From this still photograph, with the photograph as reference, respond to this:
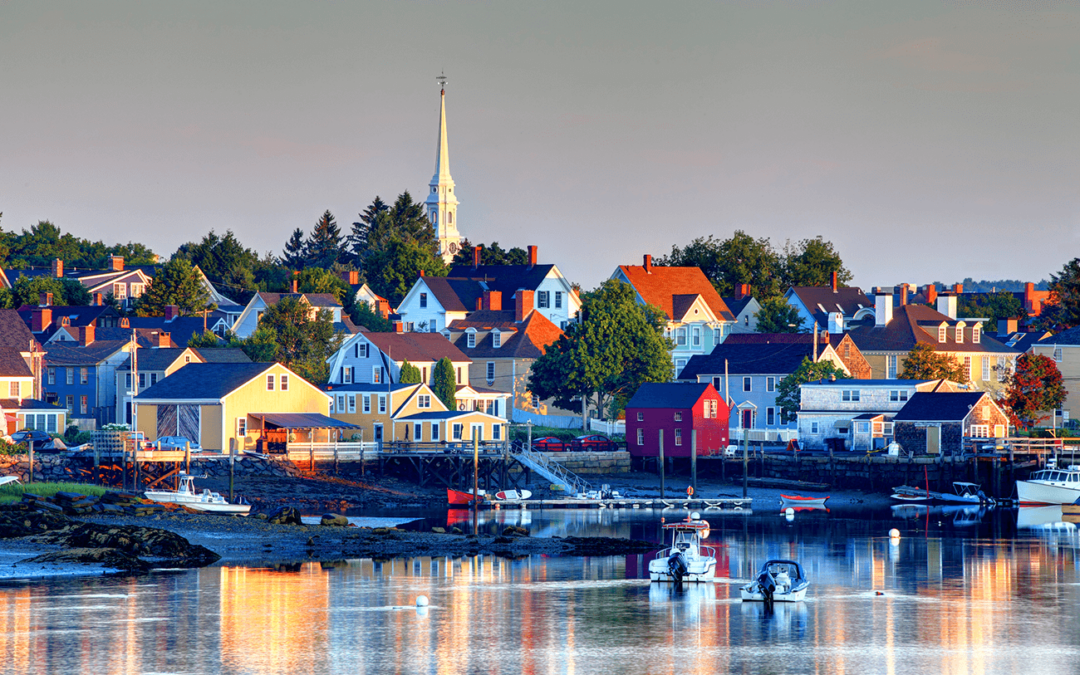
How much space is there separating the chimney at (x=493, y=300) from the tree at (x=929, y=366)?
3506 centimetres

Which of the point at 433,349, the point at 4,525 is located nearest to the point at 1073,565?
the point at 4,525

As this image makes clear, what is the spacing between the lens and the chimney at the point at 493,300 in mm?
132375

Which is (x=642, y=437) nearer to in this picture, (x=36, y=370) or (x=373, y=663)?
(x=36, y=370)

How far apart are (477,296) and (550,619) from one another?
299ft

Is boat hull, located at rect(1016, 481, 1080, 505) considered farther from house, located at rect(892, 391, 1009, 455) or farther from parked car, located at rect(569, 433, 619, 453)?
Answer: parked car, located at rect(569, 433, 619, 453)

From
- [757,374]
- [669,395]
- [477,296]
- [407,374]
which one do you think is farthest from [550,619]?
[477,296]

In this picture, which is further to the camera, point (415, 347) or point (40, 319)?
point (40, 319)

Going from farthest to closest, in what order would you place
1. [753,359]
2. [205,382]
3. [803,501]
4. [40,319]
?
[40,319] → [753,359] → [205,382] → [803,501]

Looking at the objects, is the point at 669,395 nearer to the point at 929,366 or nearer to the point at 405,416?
the point at 405,416

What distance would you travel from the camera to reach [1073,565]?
196 ft

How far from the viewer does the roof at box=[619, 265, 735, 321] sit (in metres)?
132

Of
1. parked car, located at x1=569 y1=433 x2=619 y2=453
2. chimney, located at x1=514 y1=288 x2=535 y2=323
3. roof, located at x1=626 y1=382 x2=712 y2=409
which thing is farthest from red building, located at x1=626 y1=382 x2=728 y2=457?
chimney, located at x1=514 y1=288 x2=535 y2=323

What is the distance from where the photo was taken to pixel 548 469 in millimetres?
91000

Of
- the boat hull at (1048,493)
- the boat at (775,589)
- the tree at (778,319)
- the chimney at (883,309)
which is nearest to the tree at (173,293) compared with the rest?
the tree at (778,319)
